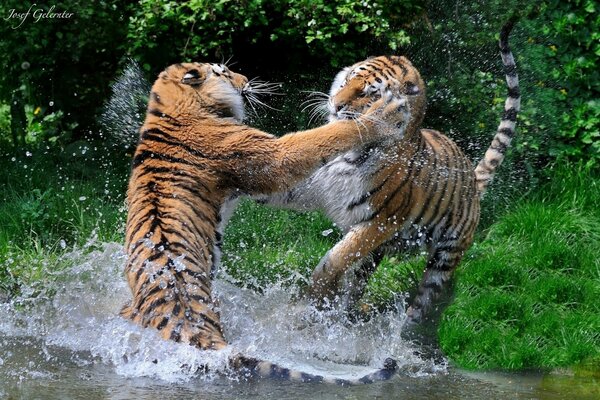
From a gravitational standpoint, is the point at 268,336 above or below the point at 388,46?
below

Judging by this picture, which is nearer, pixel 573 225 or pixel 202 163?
pixel 202 163

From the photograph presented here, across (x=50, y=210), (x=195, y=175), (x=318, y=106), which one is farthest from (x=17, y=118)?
(x=195, y=175)

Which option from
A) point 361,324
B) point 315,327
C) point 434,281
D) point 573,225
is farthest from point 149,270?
point 573,225

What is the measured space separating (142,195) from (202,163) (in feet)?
1.11

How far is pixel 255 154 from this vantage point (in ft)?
16.5

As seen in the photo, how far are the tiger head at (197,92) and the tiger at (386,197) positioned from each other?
0.53 meters

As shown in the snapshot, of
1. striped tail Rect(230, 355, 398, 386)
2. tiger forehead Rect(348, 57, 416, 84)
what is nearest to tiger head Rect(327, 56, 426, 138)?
tiger forehead Rect(348, 57, 416, 84)

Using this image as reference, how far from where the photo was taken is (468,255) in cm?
664

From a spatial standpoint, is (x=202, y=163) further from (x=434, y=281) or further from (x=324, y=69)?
(x=324, y=69)

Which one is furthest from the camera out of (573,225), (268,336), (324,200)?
(573,225)

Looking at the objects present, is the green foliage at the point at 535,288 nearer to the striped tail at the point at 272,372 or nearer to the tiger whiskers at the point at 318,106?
the striped tail at the point at 272,372

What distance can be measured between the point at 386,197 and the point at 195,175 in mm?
1185

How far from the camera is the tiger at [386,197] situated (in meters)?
5.59

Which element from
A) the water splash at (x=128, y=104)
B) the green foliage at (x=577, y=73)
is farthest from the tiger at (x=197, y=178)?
the green foliage at (x=577, y=73)
